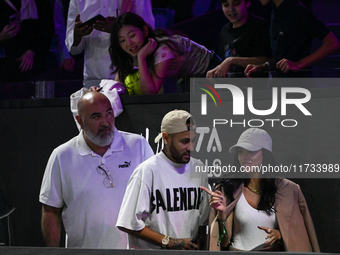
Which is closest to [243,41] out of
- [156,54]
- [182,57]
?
[182,57]

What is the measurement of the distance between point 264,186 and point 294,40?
3.08 feet

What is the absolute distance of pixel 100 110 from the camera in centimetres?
281

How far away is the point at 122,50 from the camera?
9.87ft

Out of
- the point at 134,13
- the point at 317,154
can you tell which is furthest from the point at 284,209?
the point at 134,13

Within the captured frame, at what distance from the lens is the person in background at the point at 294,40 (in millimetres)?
2688

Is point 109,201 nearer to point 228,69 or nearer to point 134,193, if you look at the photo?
point 134,193

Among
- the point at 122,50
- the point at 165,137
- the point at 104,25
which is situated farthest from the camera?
the point at 104,25

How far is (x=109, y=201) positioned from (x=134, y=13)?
129 cm

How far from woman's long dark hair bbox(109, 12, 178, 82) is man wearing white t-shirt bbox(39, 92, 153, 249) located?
0.30 meters

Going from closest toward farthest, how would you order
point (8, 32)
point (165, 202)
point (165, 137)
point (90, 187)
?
1. point (165, 202)
2. point (165, 137)
3. point (90, 187)
4. point (8, 32)

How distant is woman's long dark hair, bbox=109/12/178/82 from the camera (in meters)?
2.94

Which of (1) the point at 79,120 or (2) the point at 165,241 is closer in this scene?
(2) the point at 165,241

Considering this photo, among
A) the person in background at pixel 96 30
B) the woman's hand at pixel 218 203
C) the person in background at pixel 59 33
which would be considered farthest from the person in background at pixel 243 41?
the person in background at pixel 59 33

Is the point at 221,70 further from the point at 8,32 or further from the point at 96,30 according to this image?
the point at 8,32
